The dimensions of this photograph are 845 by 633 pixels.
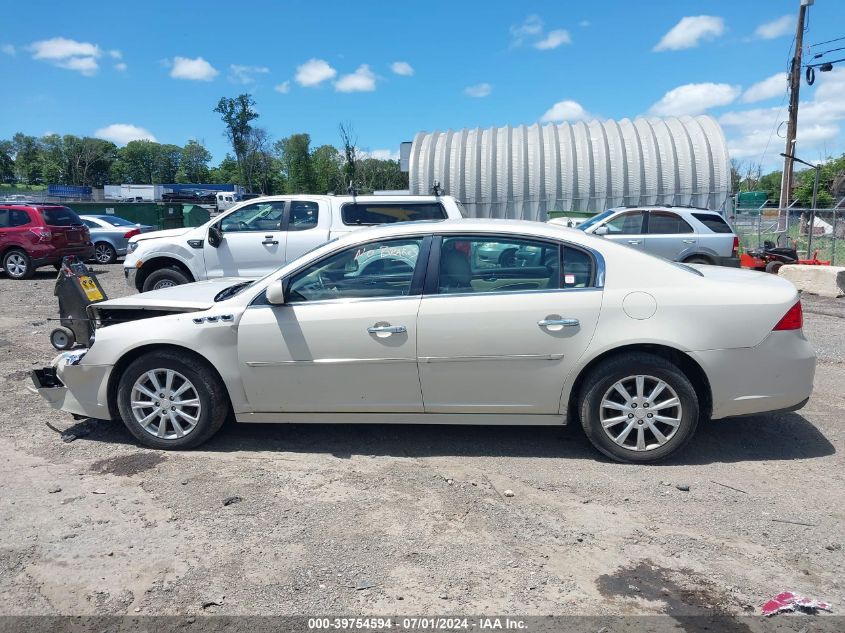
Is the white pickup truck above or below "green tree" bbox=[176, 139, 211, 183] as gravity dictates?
below

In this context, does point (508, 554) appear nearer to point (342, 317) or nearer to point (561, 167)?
point (342, 317)

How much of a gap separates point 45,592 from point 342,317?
2.21m

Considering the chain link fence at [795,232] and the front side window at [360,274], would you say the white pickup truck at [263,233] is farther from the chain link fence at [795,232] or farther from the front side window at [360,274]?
the chain link fence at [795,232]

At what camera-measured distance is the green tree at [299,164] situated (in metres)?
73.3

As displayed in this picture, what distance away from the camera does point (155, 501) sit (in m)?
3.91

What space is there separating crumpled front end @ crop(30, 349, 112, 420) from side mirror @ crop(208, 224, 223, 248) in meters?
5.16

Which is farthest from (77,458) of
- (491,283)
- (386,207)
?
(386,207)

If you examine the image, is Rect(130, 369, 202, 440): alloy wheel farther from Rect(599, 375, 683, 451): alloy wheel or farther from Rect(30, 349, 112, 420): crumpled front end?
Rect(599, 375, 683, 451): alloy wheel

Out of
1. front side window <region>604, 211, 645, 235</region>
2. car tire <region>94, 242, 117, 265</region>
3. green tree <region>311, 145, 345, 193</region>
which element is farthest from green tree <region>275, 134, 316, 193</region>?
front side window <region>604, 211, 645, 235</region>

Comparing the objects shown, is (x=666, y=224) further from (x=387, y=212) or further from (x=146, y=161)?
(x=146, y=161)

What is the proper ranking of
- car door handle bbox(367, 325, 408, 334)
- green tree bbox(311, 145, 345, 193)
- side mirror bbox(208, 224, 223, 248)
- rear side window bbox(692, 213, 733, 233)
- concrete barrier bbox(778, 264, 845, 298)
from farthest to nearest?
green tree bbox(311, 145, 345, 193), rear side window bbox(692, 213, 733, 233), concrete barrier bbox(778, 264, 845, 298), side mirror bbox(208, 224, 223, 248), car door handle bbox(367, 325, 408, 334)

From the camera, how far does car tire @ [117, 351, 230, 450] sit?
14.9 ft

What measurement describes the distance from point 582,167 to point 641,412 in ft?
73.8

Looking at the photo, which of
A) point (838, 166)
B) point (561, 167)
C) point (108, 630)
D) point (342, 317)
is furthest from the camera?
point (838, 166)
